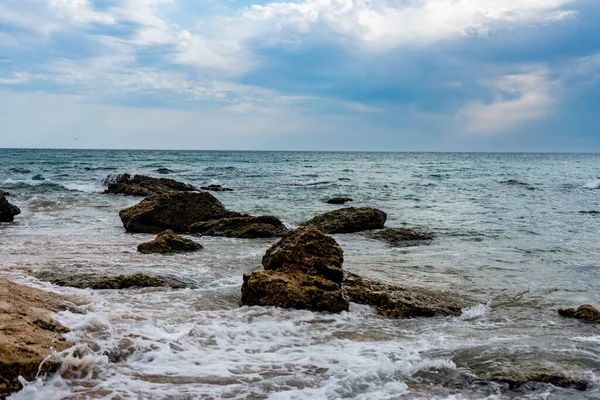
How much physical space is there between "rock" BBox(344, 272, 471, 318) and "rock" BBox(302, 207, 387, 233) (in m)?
6.14

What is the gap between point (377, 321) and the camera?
20.7ft

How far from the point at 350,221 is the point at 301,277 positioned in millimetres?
7166

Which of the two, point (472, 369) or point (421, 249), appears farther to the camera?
point (421, 249)

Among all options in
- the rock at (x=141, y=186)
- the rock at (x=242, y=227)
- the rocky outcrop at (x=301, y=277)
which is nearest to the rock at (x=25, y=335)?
the rocky outcrop at (x=301, y=277)

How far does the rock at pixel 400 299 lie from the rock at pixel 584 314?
1.23 metres

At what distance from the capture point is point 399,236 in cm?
1270

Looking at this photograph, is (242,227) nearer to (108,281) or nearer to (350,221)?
(350,221)

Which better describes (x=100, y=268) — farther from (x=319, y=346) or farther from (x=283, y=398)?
(x=283, y=398)

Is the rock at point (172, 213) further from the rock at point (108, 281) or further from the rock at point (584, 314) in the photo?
the rock at point (584, 314)

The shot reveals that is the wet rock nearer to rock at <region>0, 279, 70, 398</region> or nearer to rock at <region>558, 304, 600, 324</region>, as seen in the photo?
rock at <region>0, 279, 70, 398</region>

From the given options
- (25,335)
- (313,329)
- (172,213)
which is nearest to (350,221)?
(172,213)

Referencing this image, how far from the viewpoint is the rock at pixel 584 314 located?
6473 mm

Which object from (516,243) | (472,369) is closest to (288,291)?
(472,369)

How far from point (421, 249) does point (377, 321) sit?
5.55 meters
